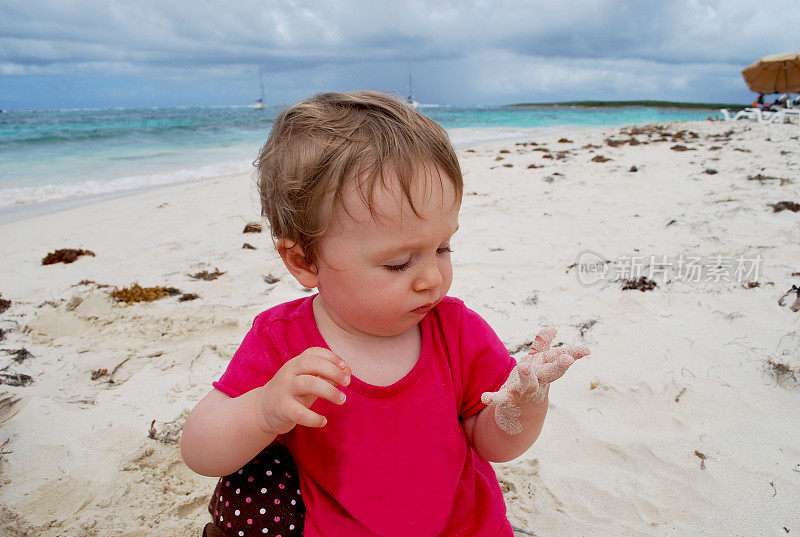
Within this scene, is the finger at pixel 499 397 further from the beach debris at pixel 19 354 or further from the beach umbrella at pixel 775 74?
the beach umbrella at pixel 775 74

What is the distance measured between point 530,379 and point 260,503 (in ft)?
2.83

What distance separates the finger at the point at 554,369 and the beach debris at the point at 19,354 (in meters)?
3.14

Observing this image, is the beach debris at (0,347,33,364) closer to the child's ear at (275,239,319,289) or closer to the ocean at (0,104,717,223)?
the child's ear at (275,239,319,289)

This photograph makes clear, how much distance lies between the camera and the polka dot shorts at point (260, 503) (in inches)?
58.5

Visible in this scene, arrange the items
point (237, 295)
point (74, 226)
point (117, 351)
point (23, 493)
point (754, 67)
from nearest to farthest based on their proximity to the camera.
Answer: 1. point (23, 493)
2. point (117, 351)
3. point (237, 295)
4. point (74, 226)
5. point (754, 67)

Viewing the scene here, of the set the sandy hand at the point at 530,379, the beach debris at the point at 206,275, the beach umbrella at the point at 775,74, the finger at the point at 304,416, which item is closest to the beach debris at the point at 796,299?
the sandy hand at the point at 530,379

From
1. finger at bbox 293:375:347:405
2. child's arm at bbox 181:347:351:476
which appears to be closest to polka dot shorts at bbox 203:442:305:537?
child's arm at bbox 181:347:351:476

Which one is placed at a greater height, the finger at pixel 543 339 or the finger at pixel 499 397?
the finger at pixel 543 339

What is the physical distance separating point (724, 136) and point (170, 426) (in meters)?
15.1

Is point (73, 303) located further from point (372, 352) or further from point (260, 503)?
point (372, 352)

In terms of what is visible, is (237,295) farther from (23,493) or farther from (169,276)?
(23,493)

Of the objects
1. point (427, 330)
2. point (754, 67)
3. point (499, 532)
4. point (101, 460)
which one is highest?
point (754, 67)

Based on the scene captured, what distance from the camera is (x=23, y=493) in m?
2.04

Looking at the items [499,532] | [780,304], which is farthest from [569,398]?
[780,304]
